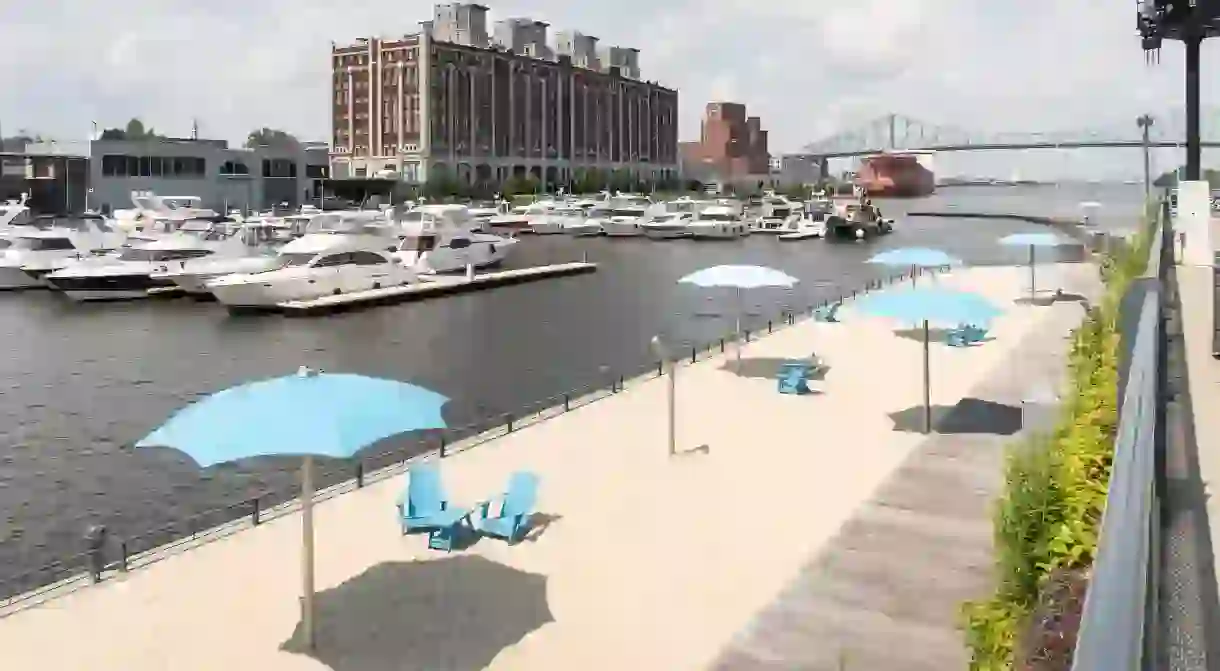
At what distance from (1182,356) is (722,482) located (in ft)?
15.9

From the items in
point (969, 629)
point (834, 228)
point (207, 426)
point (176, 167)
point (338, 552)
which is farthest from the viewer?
point (176, 167)

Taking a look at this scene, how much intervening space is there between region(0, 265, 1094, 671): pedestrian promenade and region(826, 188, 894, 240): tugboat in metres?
76.4

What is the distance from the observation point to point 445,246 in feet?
176

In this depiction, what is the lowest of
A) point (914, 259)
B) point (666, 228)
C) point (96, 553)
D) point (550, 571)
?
point (550, 571)

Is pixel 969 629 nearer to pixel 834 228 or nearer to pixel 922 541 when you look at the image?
pixel 922 541

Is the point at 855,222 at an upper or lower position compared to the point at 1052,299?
upper

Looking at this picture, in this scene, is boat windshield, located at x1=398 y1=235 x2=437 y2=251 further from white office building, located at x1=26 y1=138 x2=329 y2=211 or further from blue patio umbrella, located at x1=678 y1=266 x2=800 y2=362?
white office building, located at x1=26 y1=138 x2=329 y2=211

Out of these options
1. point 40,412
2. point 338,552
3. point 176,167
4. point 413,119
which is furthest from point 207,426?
point 413,119

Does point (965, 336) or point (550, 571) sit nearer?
point (550, 571)

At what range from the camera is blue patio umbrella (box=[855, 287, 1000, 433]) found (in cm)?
1440

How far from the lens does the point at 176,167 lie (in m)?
97.5

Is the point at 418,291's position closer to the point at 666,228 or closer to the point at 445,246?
the point at 445,246

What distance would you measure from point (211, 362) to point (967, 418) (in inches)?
816

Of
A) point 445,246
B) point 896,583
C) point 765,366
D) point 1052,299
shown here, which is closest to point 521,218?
point 445,246
